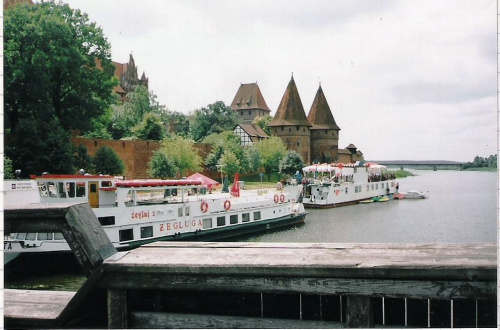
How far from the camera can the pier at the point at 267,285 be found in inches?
43.4

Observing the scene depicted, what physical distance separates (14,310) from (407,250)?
1.15 meters

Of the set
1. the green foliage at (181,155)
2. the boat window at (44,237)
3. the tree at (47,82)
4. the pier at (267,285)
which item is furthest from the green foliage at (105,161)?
the pier at (267,285)

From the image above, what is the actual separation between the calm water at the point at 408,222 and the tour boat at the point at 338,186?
0.61m

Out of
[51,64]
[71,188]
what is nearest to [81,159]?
[71,188]

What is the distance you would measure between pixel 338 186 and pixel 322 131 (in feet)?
21.1

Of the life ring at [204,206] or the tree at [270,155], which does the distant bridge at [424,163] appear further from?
the tree at [270,155]

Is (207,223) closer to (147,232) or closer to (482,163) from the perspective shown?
(147,232)

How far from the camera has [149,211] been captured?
7.61 meters

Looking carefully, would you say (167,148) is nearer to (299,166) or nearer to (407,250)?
(299,166)

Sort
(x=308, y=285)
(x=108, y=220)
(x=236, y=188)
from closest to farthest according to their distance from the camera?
(x=308, y=285) < (x=108, y=220) < (x=236, y=188)

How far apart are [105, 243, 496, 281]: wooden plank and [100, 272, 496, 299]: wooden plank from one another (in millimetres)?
17

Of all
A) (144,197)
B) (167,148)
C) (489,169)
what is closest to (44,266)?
(144,197)

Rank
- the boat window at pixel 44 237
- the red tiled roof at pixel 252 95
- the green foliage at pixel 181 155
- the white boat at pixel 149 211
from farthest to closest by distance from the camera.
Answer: the green foliage at pixel 181 155 → the white boat at pixel 149 211 → the boat window at pixel 44 237 → the red tiled roof at pixel 252 95

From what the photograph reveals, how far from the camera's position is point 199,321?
1.24 meters
